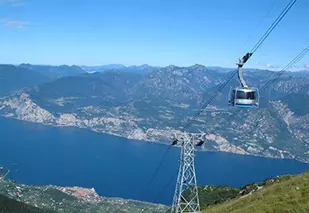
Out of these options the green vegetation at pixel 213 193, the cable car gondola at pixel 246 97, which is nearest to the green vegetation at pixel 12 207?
the green vegetation at pixel 213 193

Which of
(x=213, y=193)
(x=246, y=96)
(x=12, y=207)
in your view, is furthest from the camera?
(x=12, y=207)

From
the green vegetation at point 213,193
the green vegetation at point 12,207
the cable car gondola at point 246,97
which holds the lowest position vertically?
the green vegetation at point 12,207

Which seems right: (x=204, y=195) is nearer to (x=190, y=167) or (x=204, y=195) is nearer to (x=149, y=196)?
(x=190, y=167)

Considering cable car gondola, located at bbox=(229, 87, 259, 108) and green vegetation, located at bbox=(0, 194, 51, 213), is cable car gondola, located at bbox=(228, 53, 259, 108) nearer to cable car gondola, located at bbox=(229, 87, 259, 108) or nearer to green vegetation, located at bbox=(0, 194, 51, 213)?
cable car gondola, located at bbox=(229, 87, 259, 108)

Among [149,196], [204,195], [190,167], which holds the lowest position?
[149,196]

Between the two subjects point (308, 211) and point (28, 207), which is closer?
point (308, 211)

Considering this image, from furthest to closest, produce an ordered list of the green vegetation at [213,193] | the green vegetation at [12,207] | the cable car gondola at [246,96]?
1. the green vegetation at [12,207]
2. the green vegetation at [213,193]
3. the cable car gondola at [246,96]

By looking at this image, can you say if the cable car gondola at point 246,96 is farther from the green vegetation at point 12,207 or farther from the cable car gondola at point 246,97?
the green vegetation at point 12,207

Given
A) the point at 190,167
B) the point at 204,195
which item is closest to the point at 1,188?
the point at 204,195

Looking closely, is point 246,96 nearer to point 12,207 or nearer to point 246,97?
point 246,97

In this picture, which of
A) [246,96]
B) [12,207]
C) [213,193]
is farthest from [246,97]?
[12,207]

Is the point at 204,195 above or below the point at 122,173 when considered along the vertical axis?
above
